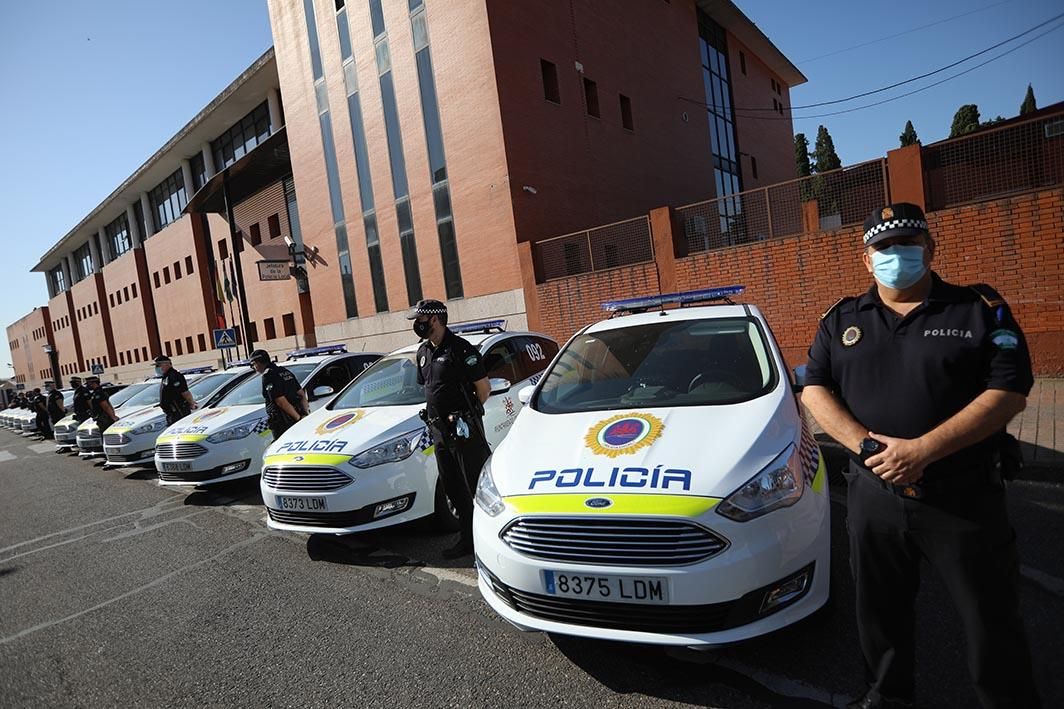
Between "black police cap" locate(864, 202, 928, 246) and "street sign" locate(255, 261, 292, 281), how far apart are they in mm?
20341

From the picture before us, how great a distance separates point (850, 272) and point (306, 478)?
8.88 metres

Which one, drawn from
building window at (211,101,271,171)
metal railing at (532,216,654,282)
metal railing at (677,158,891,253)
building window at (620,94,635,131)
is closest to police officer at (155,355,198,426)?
metal railing at (532,216,654,282)

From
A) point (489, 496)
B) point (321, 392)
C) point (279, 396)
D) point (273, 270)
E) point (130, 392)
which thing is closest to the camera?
point (489, 496)

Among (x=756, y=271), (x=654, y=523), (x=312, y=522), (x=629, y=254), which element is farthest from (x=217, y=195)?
(x=654, y=523)

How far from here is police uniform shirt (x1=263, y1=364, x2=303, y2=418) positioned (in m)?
6.57

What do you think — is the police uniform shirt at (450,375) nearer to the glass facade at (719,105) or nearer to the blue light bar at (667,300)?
the blue light bar at (667,300)

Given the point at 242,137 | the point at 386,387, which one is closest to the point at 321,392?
the point at 386,387

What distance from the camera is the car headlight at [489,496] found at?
9.29 feet

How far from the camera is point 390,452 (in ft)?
14.8

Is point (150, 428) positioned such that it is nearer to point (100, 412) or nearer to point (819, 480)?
A: point (100, 412)

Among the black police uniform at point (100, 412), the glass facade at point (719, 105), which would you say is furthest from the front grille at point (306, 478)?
the glass facade at point (719, 105)

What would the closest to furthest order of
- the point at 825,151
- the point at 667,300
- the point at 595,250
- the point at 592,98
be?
1. the point at 667,300
2. the point at 595,250
3. the point at 592,98
4. the point at 825,151

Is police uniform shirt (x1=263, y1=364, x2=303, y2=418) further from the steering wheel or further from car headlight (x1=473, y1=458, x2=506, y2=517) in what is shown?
the steering wheel

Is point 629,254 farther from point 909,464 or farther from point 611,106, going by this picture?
point 909,464
